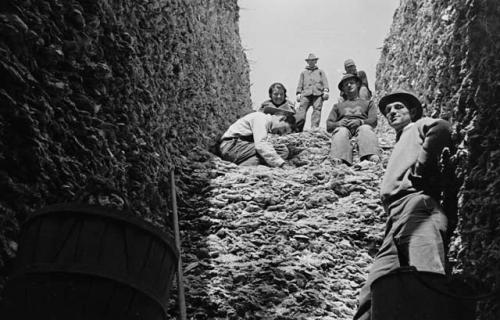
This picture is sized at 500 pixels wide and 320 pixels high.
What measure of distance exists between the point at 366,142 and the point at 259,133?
1.28 meters

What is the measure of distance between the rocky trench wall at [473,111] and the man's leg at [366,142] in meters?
1.59

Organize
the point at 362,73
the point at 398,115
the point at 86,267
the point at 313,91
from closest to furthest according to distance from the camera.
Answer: the point at 86,267, the point at 398,115, the point at 362,73, the point at 313,91

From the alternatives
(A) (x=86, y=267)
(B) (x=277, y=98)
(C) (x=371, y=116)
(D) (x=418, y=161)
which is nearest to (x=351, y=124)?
(C) (x=371, y=116)

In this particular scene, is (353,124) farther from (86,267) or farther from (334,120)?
(86,267)

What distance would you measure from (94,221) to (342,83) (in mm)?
8110

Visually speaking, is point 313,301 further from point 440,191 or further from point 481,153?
point 481,153

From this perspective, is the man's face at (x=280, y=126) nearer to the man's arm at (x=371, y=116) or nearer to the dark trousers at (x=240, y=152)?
the man's arm at (x=371, y=116)

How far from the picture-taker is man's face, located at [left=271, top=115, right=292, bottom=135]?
37.3 feet

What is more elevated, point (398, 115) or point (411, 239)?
point (398, 115)

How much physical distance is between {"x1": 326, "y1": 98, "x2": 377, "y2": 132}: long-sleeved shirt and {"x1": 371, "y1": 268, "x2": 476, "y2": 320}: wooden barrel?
673 centimetres

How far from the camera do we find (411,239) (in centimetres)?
531

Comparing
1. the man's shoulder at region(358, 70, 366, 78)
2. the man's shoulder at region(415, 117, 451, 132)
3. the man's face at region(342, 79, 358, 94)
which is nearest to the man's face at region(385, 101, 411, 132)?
the man's shoulder at region(415, 117, 451, 132)

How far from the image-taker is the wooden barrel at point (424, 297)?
4.21m

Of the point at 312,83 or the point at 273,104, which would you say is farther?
the point at 312,83
